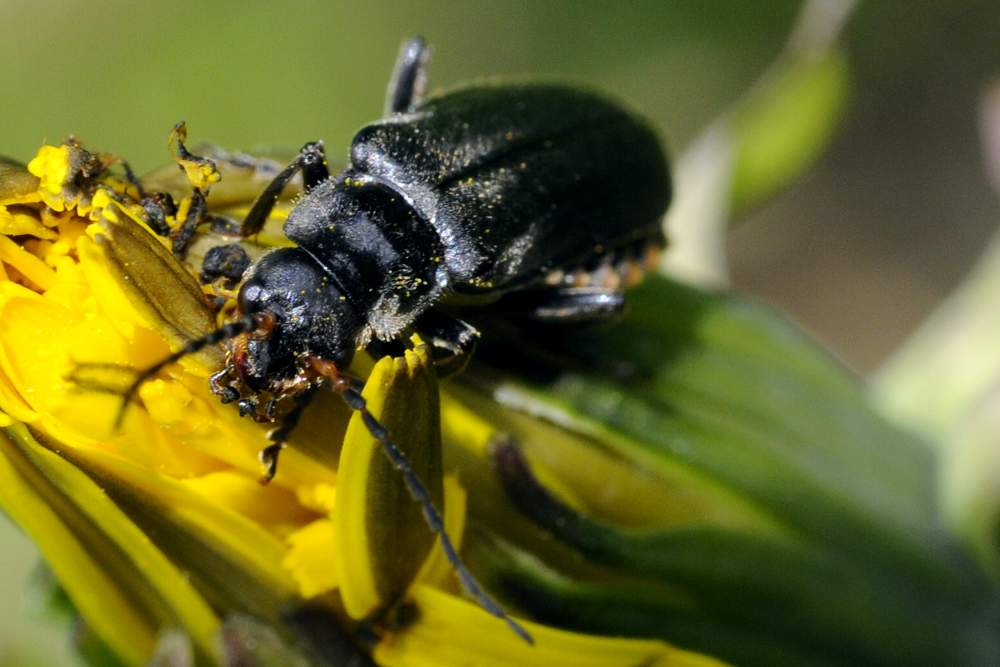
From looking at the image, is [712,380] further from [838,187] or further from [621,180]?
[838,187]

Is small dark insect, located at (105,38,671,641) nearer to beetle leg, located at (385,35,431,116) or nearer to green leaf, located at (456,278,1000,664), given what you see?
beetle leg, located at (385,35,431,116)

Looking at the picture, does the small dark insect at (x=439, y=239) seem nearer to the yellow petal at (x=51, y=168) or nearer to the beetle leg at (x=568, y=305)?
the beetle leg at (x=568, y=305)

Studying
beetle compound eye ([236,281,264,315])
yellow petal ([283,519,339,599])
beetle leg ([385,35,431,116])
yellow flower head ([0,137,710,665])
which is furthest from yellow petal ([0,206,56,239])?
beetle leg ([385,35,431,116])

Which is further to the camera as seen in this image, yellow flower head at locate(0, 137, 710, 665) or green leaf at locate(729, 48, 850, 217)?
green leaf at locate(729, 48, 850, 217)

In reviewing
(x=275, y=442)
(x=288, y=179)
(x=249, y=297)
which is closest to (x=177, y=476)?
(x=275, y=442)

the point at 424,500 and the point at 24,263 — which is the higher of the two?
the point at 24,263

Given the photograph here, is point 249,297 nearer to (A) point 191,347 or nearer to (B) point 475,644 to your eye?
(A) point 191,347
